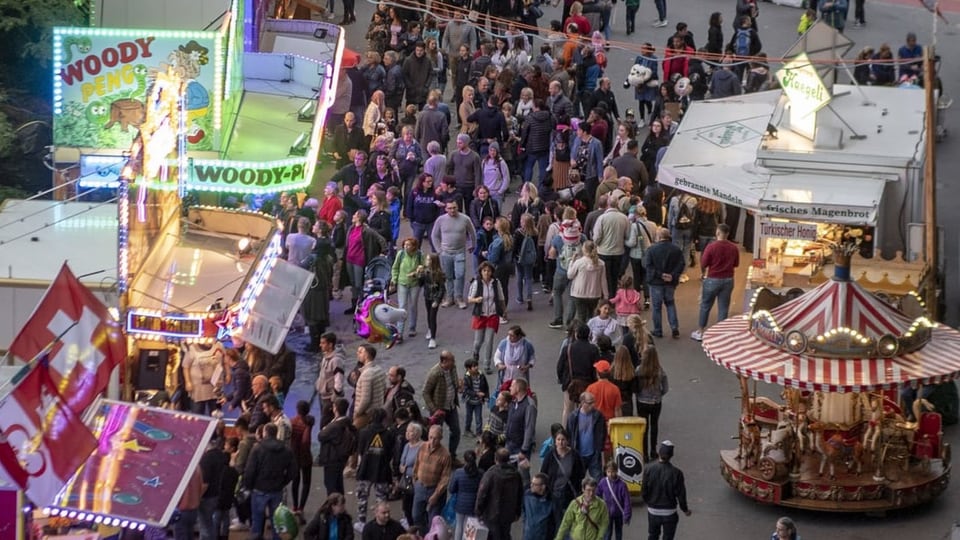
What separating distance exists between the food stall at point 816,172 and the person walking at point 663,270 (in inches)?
40.8

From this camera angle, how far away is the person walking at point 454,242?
29484 mm

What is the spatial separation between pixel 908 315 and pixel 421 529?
626 cm

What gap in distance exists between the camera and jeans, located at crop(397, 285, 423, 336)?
29.0m

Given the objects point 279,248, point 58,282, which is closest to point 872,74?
point 279,248

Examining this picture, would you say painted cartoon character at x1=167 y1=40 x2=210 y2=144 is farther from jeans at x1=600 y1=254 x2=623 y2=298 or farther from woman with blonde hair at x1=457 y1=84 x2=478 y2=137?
jeans at x1=600 y1=254 x2=623 y2=298

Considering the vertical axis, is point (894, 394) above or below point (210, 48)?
below

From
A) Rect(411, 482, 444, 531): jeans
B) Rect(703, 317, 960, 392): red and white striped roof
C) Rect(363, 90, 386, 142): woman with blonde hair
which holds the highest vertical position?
Rect(363, 90, 386, 142): woman with blonde hair

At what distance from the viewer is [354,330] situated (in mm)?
29625

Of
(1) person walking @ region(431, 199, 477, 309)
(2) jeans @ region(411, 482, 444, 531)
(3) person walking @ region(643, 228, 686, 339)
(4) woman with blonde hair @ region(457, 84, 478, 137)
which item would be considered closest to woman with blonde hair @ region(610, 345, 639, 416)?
(2) jeans @ region(411, 482, 444, 531)

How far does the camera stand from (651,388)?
25.0 metres

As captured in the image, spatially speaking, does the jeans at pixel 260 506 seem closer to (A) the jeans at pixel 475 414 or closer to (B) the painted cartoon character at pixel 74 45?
(A) the jeans at pixel 475 414

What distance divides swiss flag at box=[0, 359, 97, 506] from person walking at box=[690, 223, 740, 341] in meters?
10.4

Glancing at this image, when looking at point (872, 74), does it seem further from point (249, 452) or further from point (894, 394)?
point (249, 452)

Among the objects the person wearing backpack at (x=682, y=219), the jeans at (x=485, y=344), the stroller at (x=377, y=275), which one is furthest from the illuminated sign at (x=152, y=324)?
the person wearing backpack at (x=682, y=219)
